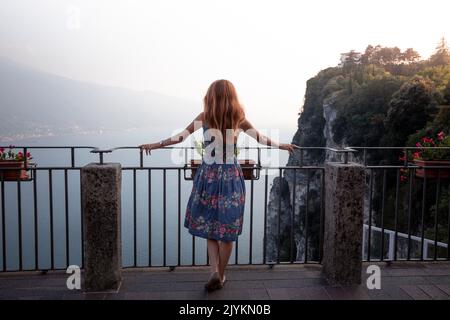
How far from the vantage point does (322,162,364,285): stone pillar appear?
3982mm

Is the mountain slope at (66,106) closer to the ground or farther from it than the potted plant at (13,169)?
farther from it

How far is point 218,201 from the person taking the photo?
370 cm

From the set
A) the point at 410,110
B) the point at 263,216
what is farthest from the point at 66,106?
the point at 263,216

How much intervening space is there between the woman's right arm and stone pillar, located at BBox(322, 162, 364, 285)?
522 mm

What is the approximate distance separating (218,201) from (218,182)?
16 cm

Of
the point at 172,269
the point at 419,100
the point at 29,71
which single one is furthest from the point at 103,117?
the point at 172,269

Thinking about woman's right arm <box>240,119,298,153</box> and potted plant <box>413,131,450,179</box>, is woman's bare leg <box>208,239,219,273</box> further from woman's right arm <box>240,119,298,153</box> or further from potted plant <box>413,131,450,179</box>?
potted plant <box>413,131,450,179</box>

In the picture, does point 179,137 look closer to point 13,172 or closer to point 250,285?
point 250,285

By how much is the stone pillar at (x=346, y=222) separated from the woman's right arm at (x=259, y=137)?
52 cm

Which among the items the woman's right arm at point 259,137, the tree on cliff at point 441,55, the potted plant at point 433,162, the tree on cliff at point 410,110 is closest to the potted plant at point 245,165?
the woman's right arm at point 259,137

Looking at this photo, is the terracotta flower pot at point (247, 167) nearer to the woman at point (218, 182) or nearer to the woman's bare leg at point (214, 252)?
the woman at point (218, 182)

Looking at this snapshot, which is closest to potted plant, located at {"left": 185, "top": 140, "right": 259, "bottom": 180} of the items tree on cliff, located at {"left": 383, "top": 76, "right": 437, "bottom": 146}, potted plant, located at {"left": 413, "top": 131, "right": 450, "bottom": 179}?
potted plant, located at {"left": 413, "top": 131, "right": 450, "bottom": 179}

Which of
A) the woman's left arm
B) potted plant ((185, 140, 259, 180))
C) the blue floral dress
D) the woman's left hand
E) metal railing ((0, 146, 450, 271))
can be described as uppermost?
the woman's left arm

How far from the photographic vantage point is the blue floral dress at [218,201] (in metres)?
3.69
